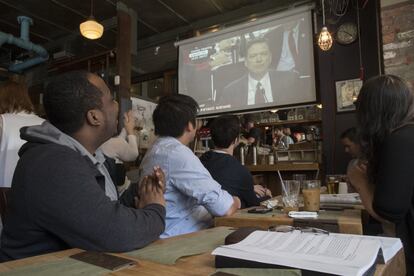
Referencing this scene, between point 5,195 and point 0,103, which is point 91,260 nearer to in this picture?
point 5,195

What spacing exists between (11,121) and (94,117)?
110cm

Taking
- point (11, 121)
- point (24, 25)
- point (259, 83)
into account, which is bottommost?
point (11, 121)

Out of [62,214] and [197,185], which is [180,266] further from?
[197,185]

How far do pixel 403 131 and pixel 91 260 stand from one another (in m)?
1.17

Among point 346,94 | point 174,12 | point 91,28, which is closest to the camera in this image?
point 346,94

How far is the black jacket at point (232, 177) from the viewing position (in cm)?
197

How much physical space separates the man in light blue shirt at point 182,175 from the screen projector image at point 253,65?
205cm

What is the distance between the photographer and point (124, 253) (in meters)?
0.80

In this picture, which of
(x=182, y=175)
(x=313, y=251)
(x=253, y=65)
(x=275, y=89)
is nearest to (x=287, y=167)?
(x=275, y=89)

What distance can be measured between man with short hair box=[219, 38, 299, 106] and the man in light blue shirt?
2041 mm

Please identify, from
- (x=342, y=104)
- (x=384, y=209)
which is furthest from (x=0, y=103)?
(x=342, y=104)

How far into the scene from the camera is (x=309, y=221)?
3.94 feet

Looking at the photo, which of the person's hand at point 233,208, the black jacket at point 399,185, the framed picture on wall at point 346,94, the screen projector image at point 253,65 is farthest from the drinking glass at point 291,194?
the framed picture on wall at point 346,94

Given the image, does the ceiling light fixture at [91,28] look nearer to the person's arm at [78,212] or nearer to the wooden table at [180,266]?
the person's arm at [78,212]
